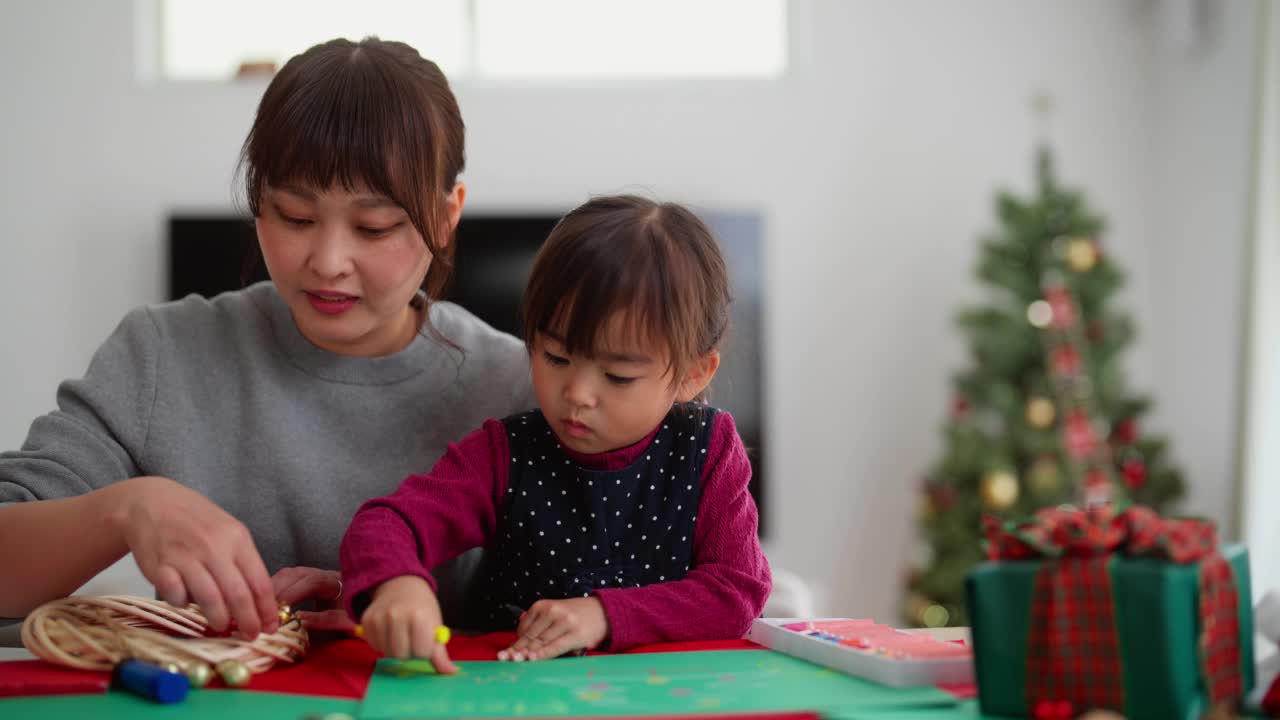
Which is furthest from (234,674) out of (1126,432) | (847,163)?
(847,163)

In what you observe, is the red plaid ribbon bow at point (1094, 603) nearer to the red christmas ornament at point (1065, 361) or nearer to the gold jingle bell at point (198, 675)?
Answer: the gold jingle bell at point (198, 675)

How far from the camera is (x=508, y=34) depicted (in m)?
4.13

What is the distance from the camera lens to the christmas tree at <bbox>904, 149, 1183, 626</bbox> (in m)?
3.63

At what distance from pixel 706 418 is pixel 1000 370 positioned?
2.69 m

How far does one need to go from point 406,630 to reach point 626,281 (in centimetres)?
39

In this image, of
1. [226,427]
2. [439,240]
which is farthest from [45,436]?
[439,240]

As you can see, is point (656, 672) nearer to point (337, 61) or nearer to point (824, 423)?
point (337, 61)

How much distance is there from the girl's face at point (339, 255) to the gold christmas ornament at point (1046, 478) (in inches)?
111

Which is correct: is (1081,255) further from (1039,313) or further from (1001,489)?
(1001,489)

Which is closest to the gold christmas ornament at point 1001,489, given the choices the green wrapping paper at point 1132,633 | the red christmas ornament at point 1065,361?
the red christmas ornament at point 1065,361

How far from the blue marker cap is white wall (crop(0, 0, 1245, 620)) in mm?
3269

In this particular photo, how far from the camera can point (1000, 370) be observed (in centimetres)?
370

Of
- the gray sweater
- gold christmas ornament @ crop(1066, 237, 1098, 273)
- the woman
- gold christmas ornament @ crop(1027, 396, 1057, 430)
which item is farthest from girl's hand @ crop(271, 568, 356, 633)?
gold christmas ornament @ crop(1066, 237, 1098, 273)

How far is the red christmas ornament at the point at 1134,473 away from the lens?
3740mm
